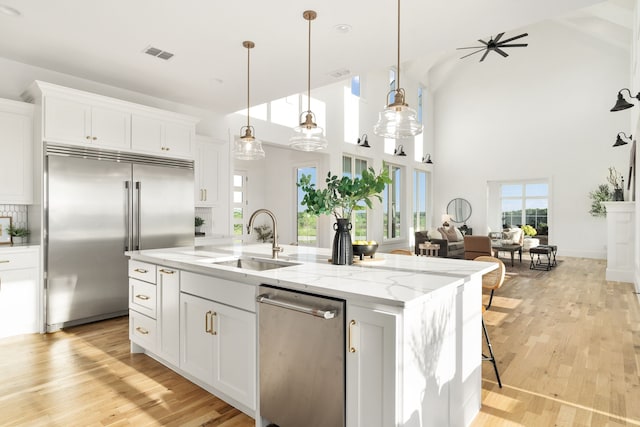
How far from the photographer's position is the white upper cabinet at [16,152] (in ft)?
11.7

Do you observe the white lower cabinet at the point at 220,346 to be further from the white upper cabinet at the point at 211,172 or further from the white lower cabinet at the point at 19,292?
the white upper cabinet at the point at 211,172

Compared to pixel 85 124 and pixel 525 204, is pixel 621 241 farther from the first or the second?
pixel 85 124

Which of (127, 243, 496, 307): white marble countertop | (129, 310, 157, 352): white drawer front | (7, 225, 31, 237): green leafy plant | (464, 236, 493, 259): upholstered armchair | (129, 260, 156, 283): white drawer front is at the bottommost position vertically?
(129, 310, 157, 352): white drawer front

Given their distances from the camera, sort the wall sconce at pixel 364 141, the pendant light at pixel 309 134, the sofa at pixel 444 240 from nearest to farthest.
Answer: the pendant light at pixel 309 134 → the sofa at pixel 444 240 → the wall sconce at pixel 364 141

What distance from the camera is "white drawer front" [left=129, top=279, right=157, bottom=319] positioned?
2.74 metres

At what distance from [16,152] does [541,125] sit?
11.2 m

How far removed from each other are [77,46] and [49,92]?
53 centimetres

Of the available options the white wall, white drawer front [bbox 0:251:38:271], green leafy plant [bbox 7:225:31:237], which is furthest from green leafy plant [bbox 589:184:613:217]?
green leafy plant [bbox 7:225:31:237]

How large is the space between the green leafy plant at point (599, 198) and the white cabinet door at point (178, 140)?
30.7 feet

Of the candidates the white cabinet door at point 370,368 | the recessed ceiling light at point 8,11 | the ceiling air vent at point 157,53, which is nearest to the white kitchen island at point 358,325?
the white cabinet door at point 370,368

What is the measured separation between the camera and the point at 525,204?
10.6 metres

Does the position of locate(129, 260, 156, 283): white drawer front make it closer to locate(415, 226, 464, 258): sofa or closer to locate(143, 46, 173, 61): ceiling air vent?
locate(143, 46, 173, 61): ceiling air vent

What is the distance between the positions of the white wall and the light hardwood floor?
20.8 ft

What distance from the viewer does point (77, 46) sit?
11.4 ft
